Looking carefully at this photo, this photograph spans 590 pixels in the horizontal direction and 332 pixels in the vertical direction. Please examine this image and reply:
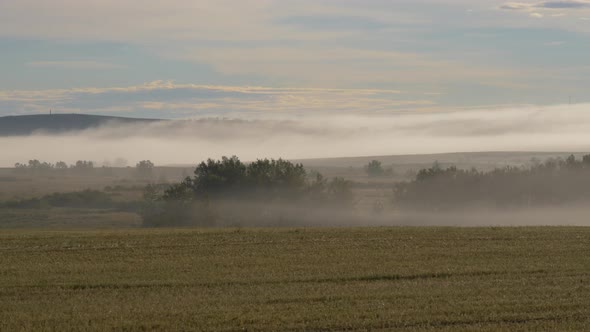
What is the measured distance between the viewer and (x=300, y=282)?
2327 centimetres

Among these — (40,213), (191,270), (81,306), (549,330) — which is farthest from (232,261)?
(40,213)

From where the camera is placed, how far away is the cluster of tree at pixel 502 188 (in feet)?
307

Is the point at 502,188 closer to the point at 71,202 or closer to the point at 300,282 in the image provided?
the point at 71,202

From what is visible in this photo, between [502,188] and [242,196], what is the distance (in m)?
30.5

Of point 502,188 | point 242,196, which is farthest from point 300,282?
point 502,188

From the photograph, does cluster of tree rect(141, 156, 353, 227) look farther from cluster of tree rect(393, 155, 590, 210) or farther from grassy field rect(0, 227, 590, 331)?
grassy field rect(0, 227, 590, 331)

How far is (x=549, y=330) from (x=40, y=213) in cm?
8559

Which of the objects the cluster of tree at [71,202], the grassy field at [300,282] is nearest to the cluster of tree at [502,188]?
the cluster of tree at [71,202]

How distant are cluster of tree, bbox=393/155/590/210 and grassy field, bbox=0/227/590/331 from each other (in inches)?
2290

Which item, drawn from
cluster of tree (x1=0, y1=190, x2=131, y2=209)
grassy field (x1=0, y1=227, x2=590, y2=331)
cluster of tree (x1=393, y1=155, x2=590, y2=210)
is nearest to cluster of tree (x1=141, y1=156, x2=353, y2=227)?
cluster of tree (x1=393, y1=155, x2=590, y2=210)

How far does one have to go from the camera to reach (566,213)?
8762 cm

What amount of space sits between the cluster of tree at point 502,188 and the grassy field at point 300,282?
58.2 m

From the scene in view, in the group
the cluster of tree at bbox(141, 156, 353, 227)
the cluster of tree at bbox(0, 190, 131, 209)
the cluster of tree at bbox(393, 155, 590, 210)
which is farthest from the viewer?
the cluster of tree at bbox(0, 190, 131, 209)

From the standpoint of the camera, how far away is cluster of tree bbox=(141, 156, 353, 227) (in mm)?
73312
